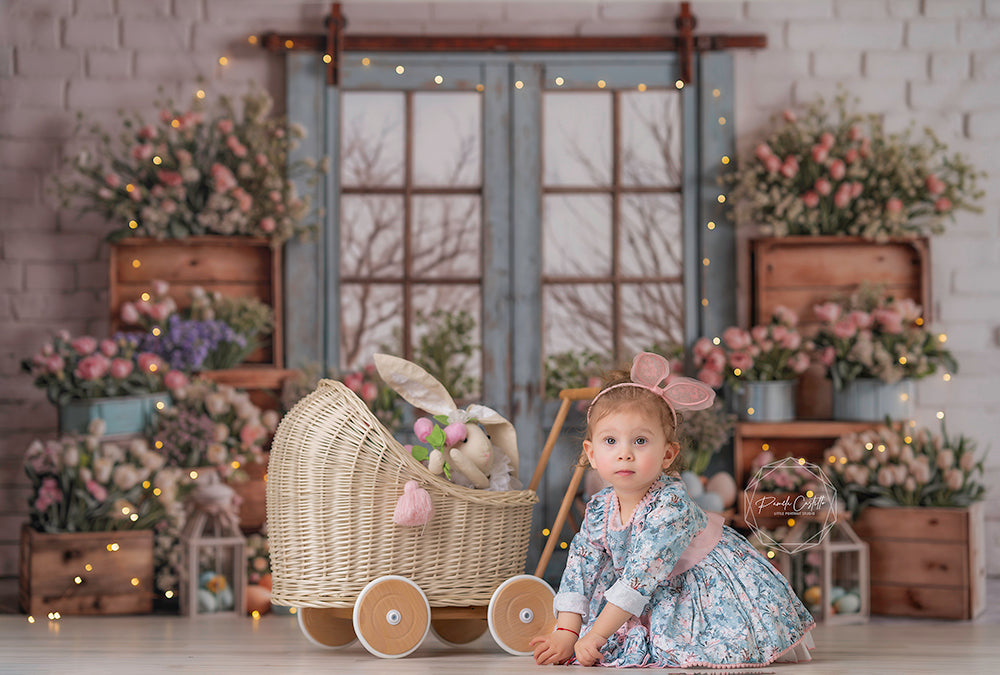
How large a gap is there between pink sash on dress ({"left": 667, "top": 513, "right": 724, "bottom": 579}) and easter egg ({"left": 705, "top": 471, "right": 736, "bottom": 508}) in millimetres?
1277

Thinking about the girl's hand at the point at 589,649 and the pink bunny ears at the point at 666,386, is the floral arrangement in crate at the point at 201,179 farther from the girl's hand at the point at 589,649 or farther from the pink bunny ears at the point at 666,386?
the girl's hand at the point at 589,649

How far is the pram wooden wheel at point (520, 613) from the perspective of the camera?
2252 millimetres

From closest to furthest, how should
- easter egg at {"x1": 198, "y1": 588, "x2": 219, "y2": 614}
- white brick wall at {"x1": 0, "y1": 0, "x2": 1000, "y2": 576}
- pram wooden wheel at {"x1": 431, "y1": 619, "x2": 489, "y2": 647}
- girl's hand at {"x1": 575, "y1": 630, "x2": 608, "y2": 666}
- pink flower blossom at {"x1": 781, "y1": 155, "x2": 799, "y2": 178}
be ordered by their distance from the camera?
girl's hand at {"x1": 575, "y1": 630, "x2": 608, "y2": 666} → pram wooden wheel at {"x1": 431, "y1": 619, "x2": 489, "y2": 647} → easter egg at {"x1": 198, "y1": 588, "x2": 219, "y2": 614} → pink flower blossom at {"x1": 781, "y1": 155, "x2": 799, "y2": 178} → white brick wall at {"x1": 0, "y1": 0, "x2": 1000, "y2": 576}

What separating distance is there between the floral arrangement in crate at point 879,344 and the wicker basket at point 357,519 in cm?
163

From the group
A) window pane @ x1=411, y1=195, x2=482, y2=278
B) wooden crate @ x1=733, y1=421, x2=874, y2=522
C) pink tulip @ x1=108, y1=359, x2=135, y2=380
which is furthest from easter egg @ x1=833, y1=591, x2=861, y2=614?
pink tulip @ x1=108, y1=359, x2=135, y2=380

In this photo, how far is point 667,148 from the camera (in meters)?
3.69

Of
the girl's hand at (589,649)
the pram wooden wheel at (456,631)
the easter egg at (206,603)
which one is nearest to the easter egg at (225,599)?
the easter egg at (206,603)

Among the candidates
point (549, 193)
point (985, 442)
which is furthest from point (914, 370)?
point (549, 193)

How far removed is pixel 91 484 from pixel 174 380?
434mm

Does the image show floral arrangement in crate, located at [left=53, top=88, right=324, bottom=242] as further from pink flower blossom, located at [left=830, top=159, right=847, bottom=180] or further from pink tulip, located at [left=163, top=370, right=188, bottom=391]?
pink flower blossom, located at [left=830, top=159, right=847, bottom=180]

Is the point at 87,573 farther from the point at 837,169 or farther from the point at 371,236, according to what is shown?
the point at 837,169

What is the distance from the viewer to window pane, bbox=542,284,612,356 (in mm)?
3689

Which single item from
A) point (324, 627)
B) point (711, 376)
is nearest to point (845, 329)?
point (711, 376)

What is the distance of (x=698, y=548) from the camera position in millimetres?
2061
